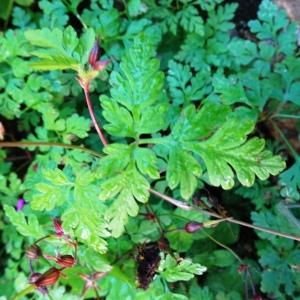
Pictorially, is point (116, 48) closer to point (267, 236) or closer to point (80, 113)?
point (80, 113)

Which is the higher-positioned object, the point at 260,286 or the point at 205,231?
the point at 205,231

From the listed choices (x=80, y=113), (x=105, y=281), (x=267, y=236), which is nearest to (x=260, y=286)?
(x=267, y=236)

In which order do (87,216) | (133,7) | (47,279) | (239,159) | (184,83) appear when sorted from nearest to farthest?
(239,159) < (87,216) < (47,279) < (184,83) < (133,7)

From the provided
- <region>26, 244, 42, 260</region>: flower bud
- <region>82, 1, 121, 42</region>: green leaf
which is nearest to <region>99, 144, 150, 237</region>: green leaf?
<region>26, 244, 42, 260</region>: flower bud

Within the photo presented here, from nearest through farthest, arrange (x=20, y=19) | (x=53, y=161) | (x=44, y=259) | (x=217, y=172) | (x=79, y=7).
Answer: (x=217, y=172)
(x=44, y=259)
(x=53, y=161)
(x=20, y=19)
(x=79, y=7)

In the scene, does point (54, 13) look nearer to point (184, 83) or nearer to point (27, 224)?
point (184, 83)

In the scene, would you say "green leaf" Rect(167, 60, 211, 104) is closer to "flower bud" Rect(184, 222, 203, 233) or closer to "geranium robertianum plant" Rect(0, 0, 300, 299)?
"geranium robertianum plant" Rect(0, 0, 300, 299)

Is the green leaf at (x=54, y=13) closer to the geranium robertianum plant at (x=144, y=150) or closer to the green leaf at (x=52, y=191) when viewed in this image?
the geranium robertianum plant at (x=144, y=150)

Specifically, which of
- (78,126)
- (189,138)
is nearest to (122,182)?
(189,138)
